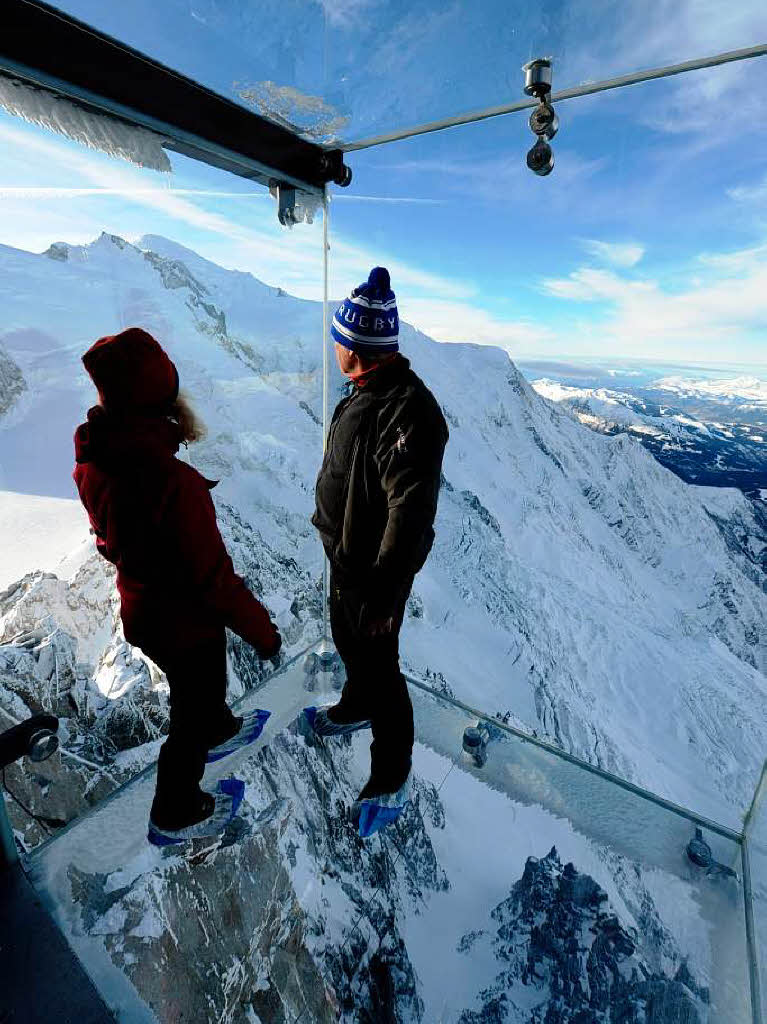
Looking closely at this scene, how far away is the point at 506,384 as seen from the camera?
2805 inches

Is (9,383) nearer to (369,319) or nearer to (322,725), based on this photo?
(322,725)

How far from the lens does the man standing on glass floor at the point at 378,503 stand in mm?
1059

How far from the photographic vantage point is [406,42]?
1.11 meters

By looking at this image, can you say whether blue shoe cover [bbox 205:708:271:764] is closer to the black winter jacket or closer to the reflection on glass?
the black winter jacket

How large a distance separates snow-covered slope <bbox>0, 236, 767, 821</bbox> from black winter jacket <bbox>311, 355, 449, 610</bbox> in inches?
13.9

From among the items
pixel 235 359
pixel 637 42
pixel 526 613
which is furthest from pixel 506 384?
pixel 637 42

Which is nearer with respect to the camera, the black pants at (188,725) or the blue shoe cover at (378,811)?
the black pants at (188,725)

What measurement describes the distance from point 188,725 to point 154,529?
59 cm

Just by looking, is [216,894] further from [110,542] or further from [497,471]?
[497,471]

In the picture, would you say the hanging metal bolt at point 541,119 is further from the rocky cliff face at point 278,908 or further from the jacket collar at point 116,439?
the rocky cliff face at point 278,908

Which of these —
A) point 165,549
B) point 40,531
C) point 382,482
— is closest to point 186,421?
point 165,549

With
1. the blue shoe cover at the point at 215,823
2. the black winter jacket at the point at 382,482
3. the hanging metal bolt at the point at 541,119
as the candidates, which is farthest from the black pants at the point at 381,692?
the hanging metal bolt at the point at 541,119

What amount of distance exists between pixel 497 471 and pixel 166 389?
59698 millimetres

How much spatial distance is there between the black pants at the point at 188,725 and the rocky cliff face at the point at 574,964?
2.96ft
